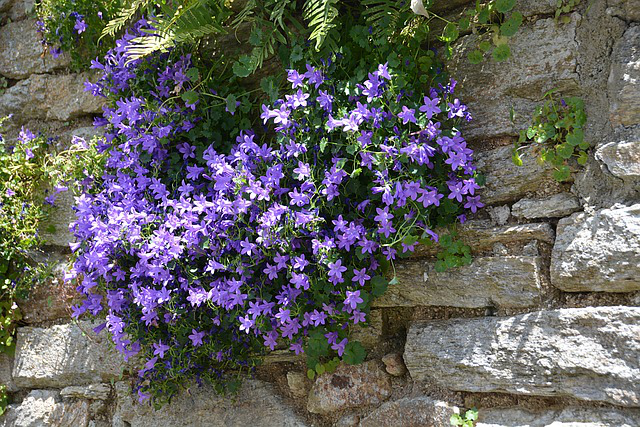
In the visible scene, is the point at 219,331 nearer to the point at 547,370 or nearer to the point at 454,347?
the point at 454,347

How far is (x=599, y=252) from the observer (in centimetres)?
200

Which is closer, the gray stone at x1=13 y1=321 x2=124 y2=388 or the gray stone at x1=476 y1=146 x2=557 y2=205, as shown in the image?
the gray stone at x1=476 y1=146 x2=557 y2=205

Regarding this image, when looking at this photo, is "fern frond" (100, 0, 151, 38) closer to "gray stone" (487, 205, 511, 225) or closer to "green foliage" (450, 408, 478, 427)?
"gray stone" (487, 205, 511, 225)

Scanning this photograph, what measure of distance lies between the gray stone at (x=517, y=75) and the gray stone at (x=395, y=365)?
2.61 ft

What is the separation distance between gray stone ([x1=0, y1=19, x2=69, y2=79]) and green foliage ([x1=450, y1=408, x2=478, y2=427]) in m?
2.46

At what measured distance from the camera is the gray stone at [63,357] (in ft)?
9.82

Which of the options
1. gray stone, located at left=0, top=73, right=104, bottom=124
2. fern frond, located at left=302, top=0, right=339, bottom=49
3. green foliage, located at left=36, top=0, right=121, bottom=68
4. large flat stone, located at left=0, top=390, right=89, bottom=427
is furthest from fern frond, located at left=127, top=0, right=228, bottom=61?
large flat stone, located at left=0, top=390, right=89, bottom=427

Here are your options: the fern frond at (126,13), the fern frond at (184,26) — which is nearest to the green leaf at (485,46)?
the fern frond at (184,26)

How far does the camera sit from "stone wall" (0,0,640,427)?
1.98 metres

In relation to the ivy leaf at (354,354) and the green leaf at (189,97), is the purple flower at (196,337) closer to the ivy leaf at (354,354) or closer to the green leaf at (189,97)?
the ivy leaf at (354,354)

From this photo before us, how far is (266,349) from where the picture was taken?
257cm

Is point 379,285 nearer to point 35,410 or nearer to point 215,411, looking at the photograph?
point 215,411

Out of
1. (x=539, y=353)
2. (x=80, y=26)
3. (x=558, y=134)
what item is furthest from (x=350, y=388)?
(x=80, y=26)

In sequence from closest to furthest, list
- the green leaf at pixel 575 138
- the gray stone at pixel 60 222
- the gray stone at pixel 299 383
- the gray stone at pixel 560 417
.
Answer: the gray stone at pixel 560 417
the green leaf at pixel 575 138
the gray stone at pixel 299 383
the gray stone at pixel 60 222
